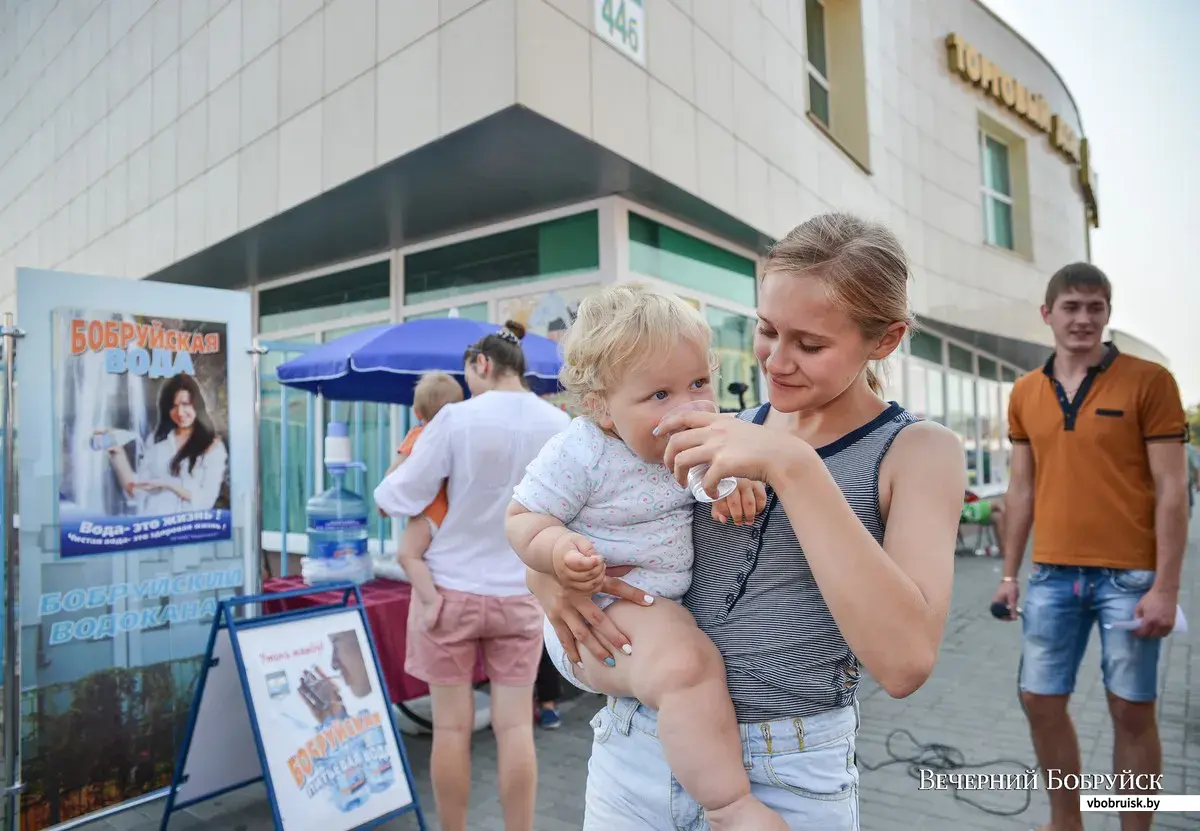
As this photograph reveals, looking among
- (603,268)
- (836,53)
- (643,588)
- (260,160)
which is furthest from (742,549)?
(836,53)

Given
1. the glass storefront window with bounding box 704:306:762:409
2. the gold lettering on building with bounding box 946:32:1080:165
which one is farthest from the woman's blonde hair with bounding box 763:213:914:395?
the gold lettering on building with bounding box 946:32:1080:165

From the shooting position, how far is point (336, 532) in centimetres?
449

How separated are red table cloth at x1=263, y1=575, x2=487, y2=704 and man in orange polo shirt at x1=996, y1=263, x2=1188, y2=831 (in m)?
2.58

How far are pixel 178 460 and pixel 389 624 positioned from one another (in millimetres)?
1351

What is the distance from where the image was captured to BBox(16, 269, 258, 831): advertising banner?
2906 millimetres

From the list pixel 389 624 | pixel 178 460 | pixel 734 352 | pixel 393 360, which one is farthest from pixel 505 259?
pixel 178 460

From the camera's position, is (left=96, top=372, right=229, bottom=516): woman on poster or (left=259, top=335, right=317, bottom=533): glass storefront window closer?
(left=96, top=372, right=229, bottom=516): woman on poster

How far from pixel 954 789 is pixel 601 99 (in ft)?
17.6

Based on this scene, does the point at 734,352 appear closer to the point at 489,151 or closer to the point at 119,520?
the point at 489,151

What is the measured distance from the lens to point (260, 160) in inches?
328

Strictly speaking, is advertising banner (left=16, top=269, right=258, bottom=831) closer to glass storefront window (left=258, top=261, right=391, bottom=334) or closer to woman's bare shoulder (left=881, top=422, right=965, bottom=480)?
woman's bare shoulder (left=881, top=422, right=965, bottom=480)

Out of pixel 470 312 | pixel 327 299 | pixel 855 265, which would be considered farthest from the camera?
pixel 327 299

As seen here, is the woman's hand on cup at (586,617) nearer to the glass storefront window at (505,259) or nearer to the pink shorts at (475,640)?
the pink shorts at (475,640)

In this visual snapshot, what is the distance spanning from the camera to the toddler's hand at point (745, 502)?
3.49ft
